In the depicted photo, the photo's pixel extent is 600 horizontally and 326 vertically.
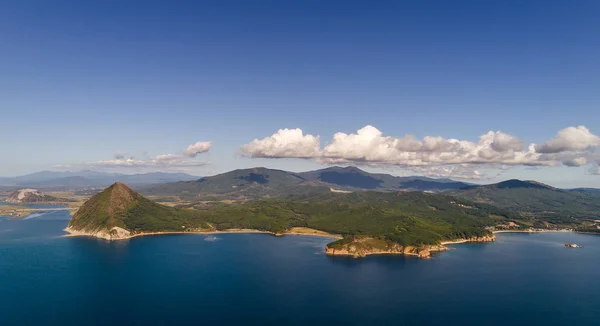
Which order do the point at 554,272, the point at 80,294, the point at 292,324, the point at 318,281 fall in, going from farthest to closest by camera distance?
the point at 554,272 < the point at 318,281 < the point at 80,294 < the point at 292,324

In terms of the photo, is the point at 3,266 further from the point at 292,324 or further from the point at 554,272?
the point at 554,272

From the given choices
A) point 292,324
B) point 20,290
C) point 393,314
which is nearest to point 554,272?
point 393,314

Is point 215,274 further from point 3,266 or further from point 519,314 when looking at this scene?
point 519,314

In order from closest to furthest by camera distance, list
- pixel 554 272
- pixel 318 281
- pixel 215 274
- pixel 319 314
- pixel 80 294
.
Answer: pixel 319 314 < pixel 80 294 < pixel 318 281 < pixel 215 274 < pixel 554 272

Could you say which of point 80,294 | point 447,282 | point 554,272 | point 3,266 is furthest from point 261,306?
point 554,272

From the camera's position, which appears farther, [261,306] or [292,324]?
[261,306]

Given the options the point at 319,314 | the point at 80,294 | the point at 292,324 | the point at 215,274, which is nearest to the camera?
the point at 292,324
